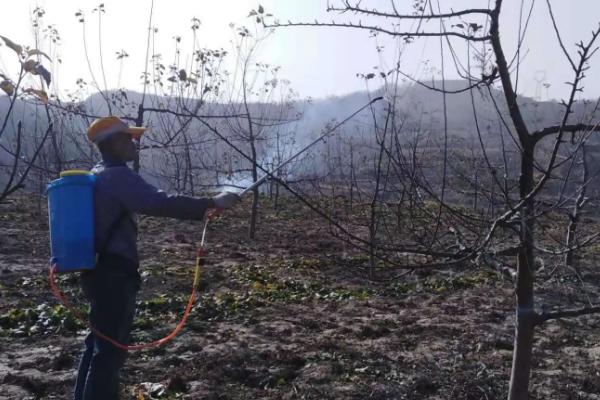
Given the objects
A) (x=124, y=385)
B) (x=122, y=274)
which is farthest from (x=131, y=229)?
(x=124, y=385)

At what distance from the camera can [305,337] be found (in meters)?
5.21

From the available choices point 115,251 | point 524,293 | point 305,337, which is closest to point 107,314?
point 115,251

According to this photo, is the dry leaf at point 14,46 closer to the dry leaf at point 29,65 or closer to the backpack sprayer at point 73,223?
the dry leaf at point 29,65

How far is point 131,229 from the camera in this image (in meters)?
3.20

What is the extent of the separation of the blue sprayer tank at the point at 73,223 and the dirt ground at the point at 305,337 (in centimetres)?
120

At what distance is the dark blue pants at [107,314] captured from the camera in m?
3.11

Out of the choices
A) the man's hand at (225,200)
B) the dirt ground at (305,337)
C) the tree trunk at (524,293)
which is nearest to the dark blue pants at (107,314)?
the man's hand at (225,200)

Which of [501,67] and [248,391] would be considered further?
[248,391]

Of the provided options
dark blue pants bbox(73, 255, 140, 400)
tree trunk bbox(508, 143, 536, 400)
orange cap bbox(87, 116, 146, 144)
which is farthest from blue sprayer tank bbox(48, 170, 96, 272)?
tree trunk bbox(508, 143, 536, 400)

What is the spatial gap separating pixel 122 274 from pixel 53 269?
33 cm

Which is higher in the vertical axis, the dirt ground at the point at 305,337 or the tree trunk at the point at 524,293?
the tree trunk at the point at 524,293

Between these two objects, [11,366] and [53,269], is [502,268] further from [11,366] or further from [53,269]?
[11,366]

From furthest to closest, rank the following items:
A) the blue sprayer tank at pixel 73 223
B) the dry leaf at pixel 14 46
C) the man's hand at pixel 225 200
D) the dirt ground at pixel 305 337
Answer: the dirt ground at pixel 305 337 → the man's hand at pixel 225 200 → the blue sprayer tank at pixel 73 223 → the dry leaf at pixel 14 46

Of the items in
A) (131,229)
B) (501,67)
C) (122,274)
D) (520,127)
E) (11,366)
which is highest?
(501,67)
